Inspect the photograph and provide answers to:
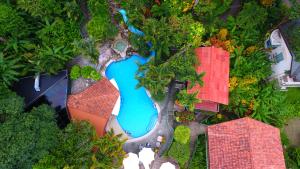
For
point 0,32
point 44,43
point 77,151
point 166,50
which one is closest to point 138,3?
point 166,50

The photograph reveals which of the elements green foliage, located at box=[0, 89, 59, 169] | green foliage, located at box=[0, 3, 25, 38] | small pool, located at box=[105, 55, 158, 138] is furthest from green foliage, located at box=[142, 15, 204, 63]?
green foliage, located at box=[0, 3, 25, 38]

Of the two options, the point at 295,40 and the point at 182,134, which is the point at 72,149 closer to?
the point at 182,134

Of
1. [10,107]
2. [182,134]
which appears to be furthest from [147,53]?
[10,107]

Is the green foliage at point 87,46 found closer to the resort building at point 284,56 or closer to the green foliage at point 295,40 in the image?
the resort building at point 284,56

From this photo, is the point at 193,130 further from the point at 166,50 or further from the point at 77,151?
the point at 77,151

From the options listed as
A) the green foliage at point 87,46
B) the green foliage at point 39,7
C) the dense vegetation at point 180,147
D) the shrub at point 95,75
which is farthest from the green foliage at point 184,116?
the green foliage at point 39,7

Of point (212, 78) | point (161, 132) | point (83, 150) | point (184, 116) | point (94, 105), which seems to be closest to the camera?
point (83, 150)
